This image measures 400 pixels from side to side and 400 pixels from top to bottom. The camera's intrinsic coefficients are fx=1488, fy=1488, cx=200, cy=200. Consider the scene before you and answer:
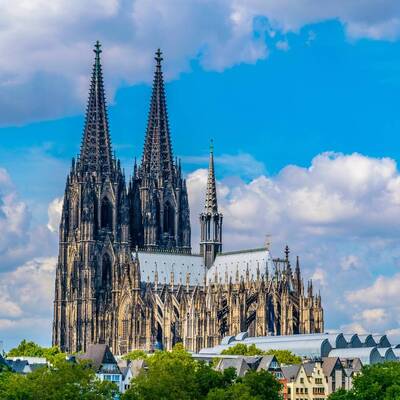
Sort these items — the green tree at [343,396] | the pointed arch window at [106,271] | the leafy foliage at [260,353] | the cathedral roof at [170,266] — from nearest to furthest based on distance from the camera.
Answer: the green tree at [343,396] → the leafy foliage at [260,353] → the cathedral roof at [170,266] → the pointed arch window at [106,271]

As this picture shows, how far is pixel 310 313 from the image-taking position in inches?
7023

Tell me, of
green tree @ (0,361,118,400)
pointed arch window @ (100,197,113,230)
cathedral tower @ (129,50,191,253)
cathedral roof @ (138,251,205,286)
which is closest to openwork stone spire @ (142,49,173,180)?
cathedral tower @ (129,50,191,253)

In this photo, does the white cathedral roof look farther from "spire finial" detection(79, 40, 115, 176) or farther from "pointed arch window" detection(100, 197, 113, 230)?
"spire finial" detection(79, 40, 115, 176)

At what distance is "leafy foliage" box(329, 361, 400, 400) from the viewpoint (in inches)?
4703

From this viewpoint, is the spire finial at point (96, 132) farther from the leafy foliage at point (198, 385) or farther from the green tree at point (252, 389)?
the green tree at point (252, 389)

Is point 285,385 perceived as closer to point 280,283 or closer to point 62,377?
point 62,377

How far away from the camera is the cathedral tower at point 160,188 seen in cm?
19462

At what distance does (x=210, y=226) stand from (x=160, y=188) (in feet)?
27.0

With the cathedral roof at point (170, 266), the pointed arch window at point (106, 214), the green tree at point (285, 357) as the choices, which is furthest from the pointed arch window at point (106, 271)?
the green tree at point (285, 357)

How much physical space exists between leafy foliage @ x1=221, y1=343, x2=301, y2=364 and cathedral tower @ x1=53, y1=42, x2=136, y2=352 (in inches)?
1158

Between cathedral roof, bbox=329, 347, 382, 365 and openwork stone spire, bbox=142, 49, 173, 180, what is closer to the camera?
cathedral roof, bbox=329, 347, 382, 365

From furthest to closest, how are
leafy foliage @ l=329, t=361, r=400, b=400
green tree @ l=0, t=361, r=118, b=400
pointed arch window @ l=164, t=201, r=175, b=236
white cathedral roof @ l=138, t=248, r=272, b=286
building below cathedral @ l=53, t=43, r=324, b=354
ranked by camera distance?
pointed arch window @ l=164, t=201, r=175, b=236 < white cathedral roof @ l=138, t=248, r=272, b=286 < building below cathedral @ l=53, t=43, r=324, b=354 < leafy foliage @ l=329, t=361, r=400, b=400 < green tree @ l=0, t=361, r=118, b=400

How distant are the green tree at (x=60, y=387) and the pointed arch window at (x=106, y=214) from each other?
73310 mm

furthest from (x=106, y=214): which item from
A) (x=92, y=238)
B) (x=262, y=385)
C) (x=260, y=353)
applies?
(x=262, y=385)
